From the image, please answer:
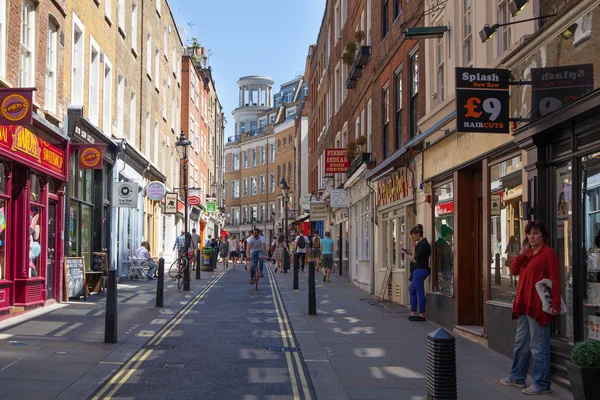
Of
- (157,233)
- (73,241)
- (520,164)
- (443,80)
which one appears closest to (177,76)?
(157,233)

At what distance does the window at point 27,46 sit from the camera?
1412 centimetres

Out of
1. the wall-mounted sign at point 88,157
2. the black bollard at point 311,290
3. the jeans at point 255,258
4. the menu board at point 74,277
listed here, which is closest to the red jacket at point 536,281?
the black bollard at point 311,290

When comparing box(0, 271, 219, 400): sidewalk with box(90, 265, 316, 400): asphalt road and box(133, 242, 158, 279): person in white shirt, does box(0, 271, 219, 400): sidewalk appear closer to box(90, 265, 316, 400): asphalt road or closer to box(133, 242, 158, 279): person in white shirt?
box(90, 265, 316, 400): asphalt road

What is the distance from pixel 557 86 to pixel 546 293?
2382mm

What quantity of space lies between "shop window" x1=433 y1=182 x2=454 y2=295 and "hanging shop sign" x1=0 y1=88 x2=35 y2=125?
7.12m

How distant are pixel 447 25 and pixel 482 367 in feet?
22.6

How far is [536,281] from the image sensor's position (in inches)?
293

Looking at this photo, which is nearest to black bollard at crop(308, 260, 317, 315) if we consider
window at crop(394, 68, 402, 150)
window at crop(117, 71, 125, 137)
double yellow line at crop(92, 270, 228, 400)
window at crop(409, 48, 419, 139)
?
double yellow line at crop(92, 270, 228, 400)

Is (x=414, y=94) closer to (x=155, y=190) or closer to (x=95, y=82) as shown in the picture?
(x=95, y=82)

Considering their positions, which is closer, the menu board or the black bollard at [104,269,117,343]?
the black bollard at [104,269,117,343]

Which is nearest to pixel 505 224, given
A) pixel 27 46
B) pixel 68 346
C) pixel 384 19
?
pixel 68 346

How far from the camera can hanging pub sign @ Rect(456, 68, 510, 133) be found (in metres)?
9.31

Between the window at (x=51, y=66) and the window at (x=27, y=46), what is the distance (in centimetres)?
114

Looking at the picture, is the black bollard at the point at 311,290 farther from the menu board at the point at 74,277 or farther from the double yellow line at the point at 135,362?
the menu board at the point at 74,277
